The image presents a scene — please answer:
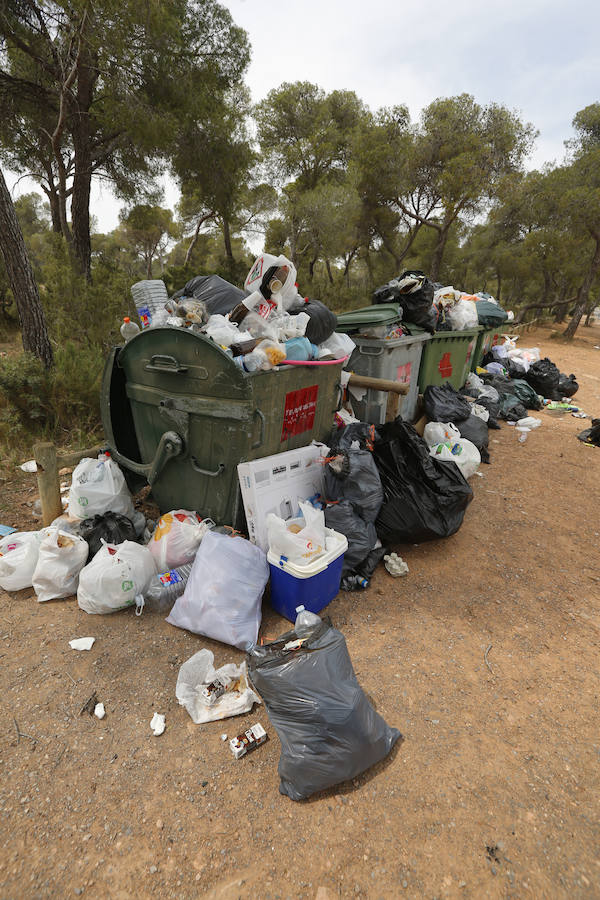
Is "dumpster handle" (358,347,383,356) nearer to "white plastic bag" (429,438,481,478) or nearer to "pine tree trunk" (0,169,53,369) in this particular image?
"white plastic bag" (429,438,481,478)

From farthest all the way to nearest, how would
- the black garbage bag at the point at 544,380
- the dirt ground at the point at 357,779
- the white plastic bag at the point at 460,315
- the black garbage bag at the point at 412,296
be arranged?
1. the black garbage bag at the point at 544,380
2. the white plastic bag at the point at 460,315
3. the black garbage bag at the point at 412,296
4. the dirt ground at the point at 357,779

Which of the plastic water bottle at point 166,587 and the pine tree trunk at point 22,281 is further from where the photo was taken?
the pine tree trunk at point 22,281

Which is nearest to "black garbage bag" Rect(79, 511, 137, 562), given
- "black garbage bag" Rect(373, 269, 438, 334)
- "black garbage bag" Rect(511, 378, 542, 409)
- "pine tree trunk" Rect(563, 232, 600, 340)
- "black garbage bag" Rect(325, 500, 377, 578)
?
"black garbage bag" Rect(325, 500, 377, 578)

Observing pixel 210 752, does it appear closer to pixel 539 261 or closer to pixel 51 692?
pixel 51 692

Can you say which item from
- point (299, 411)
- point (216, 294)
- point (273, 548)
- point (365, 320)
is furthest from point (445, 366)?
point (273, 548)

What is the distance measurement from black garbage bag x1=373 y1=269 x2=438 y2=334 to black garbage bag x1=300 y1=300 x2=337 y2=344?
5.11 ft

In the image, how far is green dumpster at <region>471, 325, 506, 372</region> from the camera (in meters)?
6.40

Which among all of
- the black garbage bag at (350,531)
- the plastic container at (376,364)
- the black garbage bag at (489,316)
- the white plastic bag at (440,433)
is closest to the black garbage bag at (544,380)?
the black garbage bag at (489,316)

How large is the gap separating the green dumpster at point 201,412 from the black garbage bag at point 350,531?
496 mm

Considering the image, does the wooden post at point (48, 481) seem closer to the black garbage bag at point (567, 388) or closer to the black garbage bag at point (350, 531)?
the black garbage bag at point (350, 531)

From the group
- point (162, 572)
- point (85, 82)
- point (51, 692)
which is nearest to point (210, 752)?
point (51, 692)

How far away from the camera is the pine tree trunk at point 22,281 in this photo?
3.73m

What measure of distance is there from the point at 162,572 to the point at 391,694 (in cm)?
128

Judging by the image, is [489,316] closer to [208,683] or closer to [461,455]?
[461,455]
